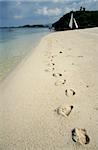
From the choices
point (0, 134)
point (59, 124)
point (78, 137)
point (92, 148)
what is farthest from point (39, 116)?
point (92, 148)

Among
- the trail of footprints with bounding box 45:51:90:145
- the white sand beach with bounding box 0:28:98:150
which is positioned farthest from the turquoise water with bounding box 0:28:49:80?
the trail of footprints with bounding box 45:51:90:145

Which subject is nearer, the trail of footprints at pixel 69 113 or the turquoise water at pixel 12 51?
the trail of footprints at pixel 69 113

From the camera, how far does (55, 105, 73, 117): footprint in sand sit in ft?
11.6

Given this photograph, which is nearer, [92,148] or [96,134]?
[92,148]

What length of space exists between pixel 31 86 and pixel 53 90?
0.79 m

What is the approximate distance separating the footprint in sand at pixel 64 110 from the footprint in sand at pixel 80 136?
1.70 ft

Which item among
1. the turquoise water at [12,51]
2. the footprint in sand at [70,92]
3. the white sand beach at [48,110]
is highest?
the footprint in sand at [70,92]

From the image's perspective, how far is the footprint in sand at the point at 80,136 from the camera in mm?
2799

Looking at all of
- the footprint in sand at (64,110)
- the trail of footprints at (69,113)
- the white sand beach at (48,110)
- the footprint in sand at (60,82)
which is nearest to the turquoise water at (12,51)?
the white sand beach at (48,110)

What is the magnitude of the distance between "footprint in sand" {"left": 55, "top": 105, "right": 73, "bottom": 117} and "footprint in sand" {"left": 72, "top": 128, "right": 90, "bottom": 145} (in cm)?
52

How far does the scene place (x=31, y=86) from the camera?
531 cm

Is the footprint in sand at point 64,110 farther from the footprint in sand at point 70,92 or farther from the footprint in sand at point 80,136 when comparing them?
the footprint in sand at point 70,92

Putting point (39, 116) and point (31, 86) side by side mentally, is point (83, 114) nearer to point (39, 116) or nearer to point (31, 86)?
point (39, 116)

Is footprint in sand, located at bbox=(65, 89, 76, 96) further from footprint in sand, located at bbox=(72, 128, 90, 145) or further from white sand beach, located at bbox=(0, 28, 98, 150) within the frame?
footprint in sand, located at bbox=(72, 128, 90, 145)
